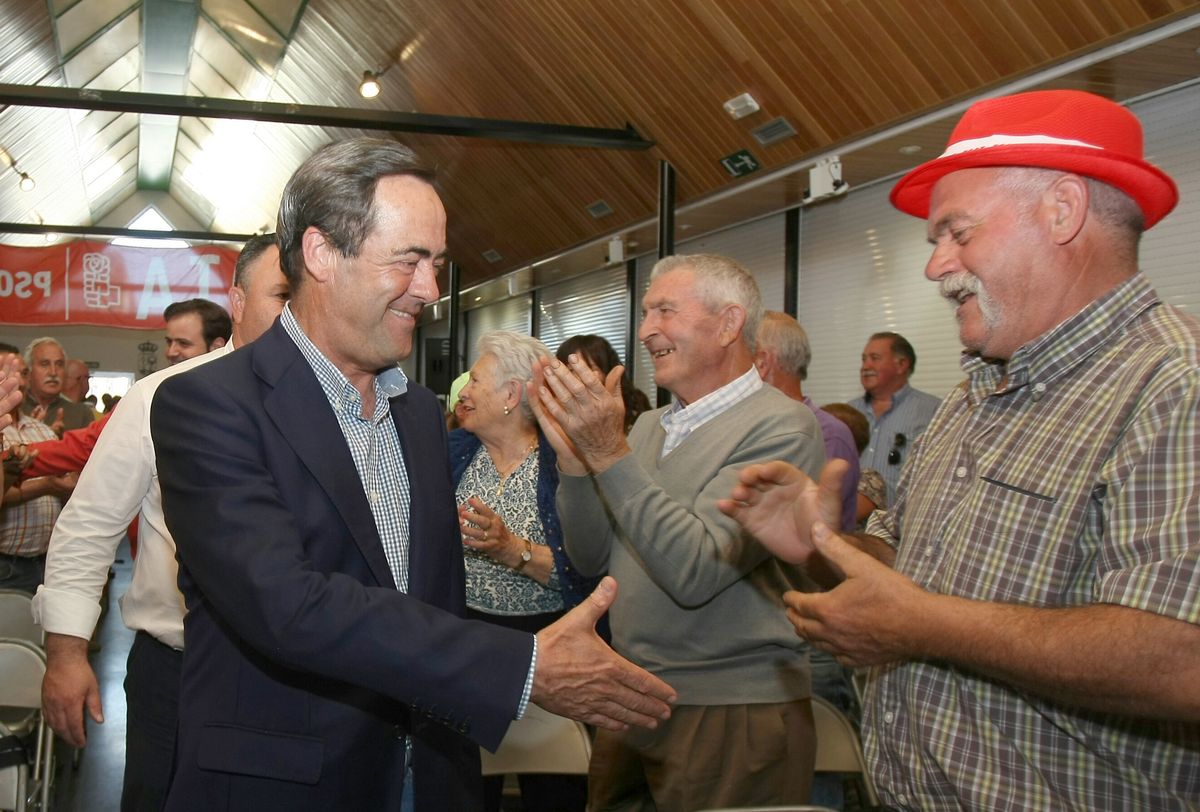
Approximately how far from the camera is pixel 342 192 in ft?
5.90

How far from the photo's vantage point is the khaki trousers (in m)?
2.35

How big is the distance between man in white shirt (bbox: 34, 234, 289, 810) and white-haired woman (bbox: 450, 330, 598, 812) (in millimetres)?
869

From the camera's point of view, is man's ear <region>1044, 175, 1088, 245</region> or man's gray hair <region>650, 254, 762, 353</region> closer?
man's ear <region>1044, 175, 1088, 245</region>

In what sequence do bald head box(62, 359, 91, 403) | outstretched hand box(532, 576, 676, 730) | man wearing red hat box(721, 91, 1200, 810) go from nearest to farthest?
man wearing red hat box(721, 91, 1200, 810), outstretched hand box(532, 576, 676, 730), bald head box(62, 359, 91, 403)

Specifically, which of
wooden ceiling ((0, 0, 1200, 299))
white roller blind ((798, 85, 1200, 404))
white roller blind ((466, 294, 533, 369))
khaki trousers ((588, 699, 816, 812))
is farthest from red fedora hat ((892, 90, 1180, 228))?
white roller blind ((466, 294, 533, 369))

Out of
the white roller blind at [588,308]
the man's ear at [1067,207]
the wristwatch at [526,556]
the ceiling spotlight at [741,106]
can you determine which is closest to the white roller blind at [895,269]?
the ceiling spotlight at [741,106]

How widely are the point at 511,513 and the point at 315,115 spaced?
19.2ft

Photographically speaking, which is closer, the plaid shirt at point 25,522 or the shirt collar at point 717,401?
the shirt collar at point 717,401

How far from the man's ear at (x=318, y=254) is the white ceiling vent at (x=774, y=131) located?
5.91 m

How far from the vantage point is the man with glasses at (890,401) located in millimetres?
6215

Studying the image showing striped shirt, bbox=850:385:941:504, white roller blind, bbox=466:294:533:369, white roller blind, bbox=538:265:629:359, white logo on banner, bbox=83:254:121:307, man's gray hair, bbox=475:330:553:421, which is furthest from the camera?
white roller blind, bbox=466:294:533:369

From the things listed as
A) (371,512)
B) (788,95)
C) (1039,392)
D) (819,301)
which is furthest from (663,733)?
(819,301)

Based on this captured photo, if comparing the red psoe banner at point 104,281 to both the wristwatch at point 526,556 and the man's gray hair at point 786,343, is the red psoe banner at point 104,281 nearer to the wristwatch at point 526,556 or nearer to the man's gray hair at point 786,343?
the man's gray hair at point 786,343

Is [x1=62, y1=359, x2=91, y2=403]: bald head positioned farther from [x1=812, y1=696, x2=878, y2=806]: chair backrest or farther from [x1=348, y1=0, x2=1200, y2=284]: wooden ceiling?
[x1=812, y1=696, x2=878, y2=806]: chair backrest
